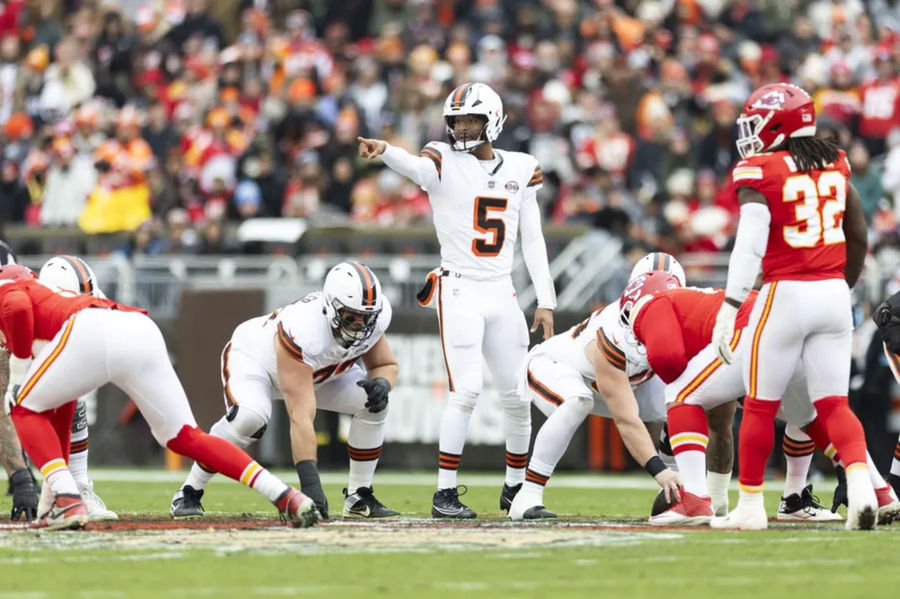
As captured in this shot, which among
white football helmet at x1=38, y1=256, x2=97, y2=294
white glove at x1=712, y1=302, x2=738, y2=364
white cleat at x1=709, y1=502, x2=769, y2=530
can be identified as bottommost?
white cleat at x1=709, y1=502, x2=769, y2=530

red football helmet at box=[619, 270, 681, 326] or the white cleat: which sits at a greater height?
red football helmet at box=[619, 270, 681, 326]

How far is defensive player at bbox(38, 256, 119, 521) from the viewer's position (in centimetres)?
983

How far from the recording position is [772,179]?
8.30 m

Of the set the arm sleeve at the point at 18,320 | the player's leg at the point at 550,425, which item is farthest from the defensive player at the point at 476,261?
the arm sleeve at the point at 18,320

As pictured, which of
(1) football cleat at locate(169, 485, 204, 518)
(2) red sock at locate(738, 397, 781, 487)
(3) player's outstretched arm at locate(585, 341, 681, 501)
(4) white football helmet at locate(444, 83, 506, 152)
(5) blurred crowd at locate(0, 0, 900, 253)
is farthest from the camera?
(5) blurred crowd at locate(0, 0, 900, 253)

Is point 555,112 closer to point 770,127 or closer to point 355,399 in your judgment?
point 355,399

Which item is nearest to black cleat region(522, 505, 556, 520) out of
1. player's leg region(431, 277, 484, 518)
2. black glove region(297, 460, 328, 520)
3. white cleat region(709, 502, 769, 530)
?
player's leg region(431, 277, 484, 518)

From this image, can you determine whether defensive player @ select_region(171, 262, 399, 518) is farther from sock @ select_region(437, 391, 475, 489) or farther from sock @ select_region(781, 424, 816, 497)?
sock @ select_region(781, 424, 816, 497)

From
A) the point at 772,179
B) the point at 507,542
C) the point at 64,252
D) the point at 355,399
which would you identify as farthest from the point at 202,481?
the point at 64,252

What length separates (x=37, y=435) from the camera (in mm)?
8562

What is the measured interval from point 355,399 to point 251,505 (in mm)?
1740

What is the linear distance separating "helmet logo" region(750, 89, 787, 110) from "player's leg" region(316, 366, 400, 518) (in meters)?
3.01

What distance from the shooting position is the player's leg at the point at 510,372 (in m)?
10.5

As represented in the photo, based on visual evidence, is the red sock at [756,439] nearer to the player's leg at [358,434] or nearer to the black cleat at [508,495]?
the black cleat at [508,495]
